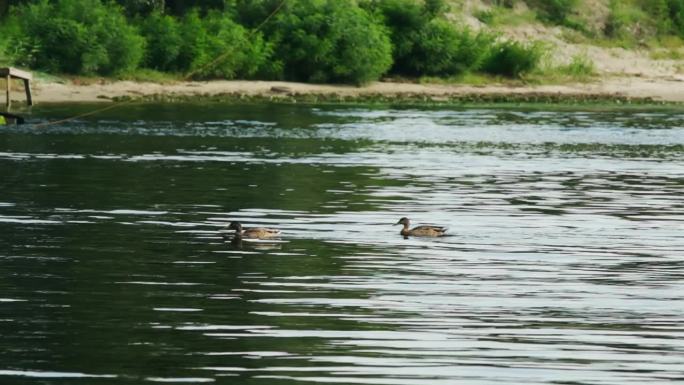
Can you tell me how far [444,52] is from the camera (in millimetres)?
59812

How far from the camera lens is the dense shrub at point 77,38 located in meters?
51.6

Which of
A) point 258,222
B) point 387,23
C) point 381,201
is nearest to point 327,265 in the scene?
point 258,222

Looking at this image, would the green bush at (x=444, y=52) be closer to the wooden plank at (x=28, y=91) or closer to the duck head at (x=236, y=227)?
the wooden plank at (x=28, y=91)

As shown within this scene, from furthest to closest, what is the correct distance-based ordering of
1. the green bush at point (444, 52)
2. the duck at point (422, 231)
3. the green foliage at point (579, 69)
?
the green foliage at point (579, 69), the green bush at point (444, 52), the duck at point (422, 231)

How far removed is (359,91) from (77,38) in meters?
9.71

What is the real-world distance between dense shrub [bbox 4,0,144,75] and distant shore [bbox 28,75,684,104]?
0.88 m

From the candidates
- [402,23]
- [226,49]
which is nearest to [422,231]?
[226,49]

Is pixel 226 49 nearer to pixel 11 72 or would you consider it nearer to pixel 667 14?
pixel 11 72

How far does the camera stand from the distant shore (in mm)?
49938

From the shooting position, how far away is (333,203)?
26406 millimetres

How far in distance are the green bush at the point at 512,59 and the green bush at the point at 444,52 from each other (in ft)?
1.91

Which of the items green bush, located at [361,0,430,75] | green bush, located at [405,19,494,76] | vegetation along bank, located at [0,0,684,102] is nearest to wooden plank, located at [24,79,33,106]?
vegetation along bank, located at [0,0,684,102]

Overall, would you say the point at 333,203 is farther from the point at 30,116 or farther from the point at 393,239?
the point at 30,116

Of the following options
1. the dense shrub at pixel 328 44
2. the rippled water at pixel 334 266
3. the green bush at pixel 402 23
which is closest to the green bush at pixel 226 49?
the dense shrub at pixel 328 44
